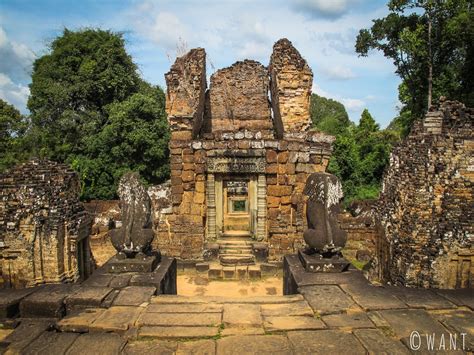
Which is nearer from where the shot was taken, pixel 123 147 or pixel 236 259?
pixel 236 259

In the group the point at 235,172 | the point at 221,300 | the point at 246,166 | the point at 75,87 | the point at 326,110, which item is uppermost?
the point at 326,110

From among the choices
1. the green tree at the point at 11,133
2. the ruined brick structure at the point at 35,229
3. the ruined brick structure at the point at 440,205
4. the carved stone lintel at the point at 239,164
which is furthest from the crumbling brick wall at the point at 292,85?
the green tree at the point at 11,133

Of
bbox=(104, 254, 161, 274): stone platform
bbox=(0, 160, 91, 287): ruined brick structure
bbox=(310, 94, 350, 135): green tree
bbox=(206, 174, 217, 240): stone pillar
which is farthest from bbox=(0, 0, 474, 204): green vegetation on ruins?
bbox=(310, 94, 350, 135): green tree

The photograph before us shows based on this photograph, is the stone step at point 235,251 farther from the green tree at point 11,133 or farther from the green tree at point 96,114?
the green tree at point 11,133

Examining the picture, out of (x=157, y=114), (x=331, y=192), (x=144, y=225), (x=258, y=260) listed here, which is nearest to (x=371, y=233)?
(x=258, y=260)

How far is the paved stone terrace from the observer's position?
3.67m


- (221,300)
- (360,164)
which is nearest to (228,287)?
(221,300)

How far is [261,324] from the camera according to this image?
13.5 ft

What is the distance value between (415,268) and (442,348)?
403cm

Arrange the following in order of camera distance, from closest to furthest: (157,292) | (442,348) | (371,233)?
(442,348)
(157,292)
(371,233)

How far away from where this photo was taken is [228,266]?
413 inches

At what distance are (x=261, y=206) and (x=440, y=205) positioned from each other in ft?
17.0

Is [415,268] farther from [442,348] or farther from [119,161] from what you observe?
[119,161]

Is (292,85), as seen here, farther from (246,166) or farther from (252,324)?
(252,324)
